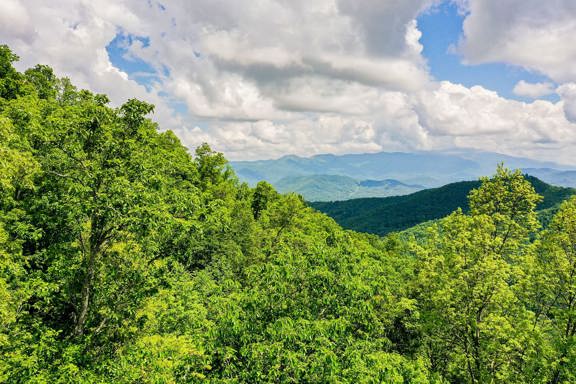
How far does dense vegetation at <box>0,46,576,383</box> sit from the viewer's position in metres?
15.1

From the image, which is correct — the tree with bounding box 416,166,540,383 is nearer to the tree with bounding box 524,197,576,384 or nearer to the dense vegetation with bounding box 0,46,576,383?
the dense vegetation with bounding box 0,46,576,383

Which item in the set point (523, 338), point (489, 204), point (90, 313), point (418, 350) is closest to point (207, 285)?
point (90, 313)

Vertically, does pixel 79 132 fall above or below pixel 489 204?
above

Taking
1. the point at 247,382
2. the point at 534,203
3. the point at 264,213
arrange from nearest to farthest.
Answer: the point at 247,382 < the point at 534,203 < the point at 264,213

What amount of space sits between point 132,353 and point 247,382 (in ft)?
20.9

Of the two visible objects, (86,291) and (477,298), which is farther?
(477,298)

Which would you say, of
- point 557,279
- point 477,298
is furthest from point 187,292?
point 557,279

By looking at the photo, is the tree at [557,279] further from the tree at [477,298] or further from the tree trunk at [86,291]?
the tree trunk at [86,291]

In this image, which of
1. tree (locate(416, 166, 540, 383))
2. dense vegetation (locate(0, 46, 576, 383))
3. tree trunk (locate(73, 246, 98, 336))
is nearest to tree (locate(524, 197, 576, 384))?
dense vegetation (locate(0, 46, 576, 383))

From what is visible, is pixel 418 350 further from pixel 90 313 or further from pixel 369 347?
pixel 90 313

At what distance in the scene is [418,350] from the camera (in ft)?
93.8

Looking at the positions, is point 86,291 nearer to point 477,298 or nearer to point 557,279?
point 477,298

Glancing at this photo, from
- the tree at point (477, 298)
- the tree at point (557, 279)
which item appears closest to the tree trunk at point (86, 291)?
the tree at point (477, 298)

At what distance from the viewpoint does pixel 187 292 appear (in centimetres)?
2314
